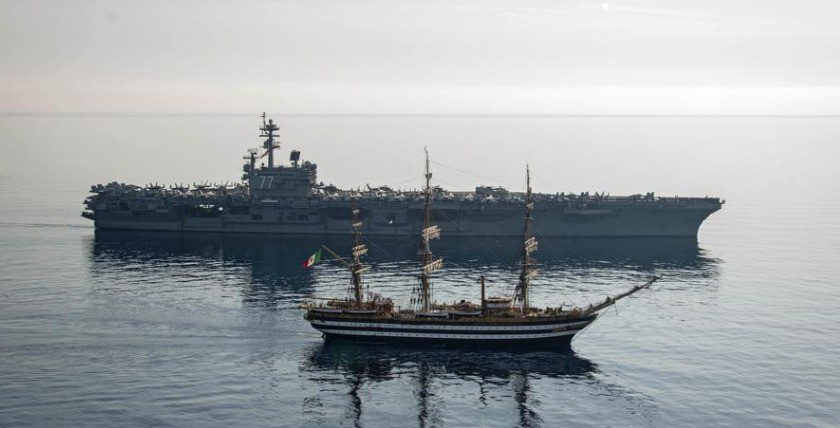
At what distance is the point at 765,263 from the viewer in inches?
2817

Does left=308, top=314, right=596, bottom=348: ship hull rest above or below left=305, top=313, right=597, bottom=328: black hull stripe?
below

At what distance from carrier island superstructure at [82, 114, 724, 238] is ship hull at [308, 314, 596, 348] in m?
32.3

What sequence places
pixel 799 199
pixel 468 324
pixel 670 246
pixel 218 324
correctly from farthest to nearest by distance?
pixel 799 199 → pixel 670 246 → pixel 218 324 → pixel 468 324

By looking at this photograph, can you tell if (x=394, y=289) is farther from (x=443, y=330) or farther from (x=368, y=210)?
(x=368, y=210)

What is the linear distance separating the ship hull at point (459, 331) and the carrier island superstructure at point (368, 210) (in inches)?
1270

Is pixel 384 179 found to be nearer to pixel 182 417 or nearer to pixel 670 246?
pixel 670 246

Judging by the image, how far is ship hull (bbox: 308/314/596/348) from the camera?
47.9m

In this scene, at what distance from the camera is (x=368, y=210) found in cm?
8219

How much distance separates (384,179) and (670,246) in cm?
7216

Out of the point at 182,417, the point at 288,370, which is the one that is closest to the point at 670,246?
the point at 288,370

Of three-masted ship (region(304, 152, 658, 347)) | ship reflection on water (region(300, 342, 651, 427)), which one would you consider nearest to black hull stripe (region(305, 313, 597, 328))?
three-masted ship (region(304, 152, 658, 347))

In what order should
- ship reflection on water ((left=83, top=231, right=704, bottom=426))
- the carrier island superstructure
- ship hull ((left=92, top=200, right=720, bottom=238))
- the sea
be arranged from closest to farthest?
the sea
ship reflection on water ((left=83, top=231, right=704, bottom=426))
ship hull ((left=92, top=200, right=720, bottom=238))
the carrier island superstructure

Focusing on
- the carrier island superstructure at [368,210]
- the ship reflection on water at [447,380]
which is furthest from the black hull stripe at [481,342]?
the carrier island superstructure at [368,210]

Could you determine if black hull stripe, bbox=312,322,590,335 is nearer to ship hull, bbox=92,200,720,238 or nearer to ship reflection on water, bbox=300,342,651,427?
ship reflection on water, bbox=300,342,651,427
